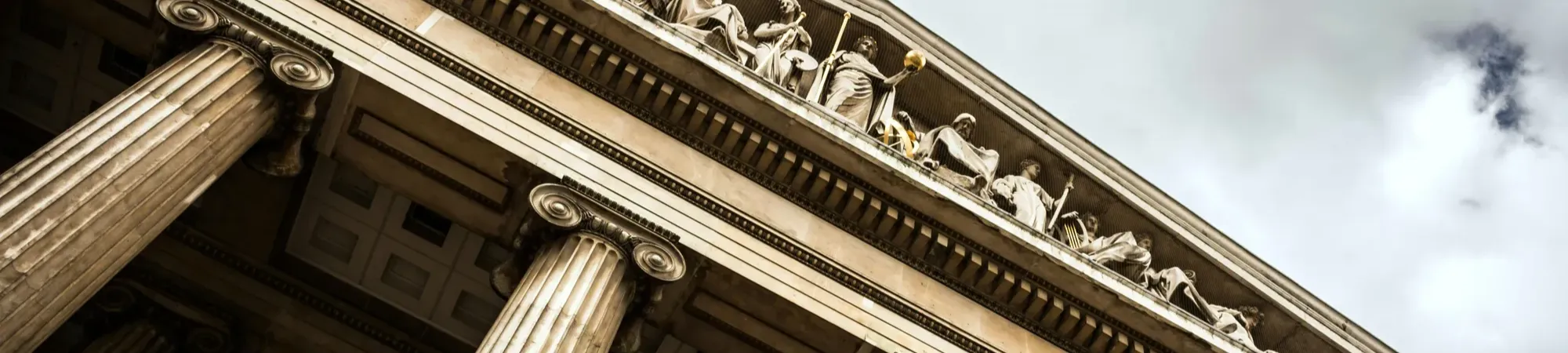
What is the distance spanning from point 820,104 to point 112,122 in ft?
25.8

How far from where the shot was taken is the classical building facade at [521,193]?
10.3 m

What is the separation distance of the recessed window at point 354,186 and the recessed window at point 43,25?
2897mm

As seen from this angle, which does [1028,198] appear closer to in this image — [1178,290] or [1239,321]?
[1178,290]

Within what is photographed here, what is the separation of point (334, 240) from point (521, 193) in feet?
10.2

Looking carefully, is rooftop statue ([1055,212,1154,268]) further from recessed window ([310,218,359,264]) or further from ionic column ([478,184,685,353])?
recessed window ([310,218,359,264])

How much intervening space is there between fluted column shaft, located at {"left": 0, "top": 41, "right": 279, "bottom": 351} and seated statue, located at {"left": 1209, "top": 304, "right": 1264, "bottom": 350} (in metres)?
11.8

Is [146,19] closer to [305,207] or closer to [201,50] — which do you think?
[201,50]

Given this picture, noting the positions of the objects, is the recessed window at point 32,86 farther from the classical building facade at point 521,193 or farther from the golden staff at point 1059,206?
the golden staff at point 1059,206

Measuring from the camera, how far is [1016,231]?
1407 cm

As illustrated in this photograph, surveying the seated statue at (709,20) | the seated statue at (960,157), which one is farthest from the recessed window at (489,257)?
the seated statue at (960,157)

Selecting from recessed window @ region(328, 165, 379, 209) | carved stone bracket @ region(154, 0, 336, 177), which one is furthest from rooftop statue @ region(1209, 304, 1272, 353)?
carved stone bracket @ region(154, 0, 336, 177)

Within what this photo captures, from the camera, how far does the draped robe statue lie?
A: 50.6 ft

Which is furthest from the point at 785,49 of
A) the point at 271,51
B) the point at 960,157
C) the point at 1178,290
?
the point at 1178,290

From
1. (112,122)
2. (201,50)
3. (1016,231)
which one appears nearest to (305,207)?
(201,50)
